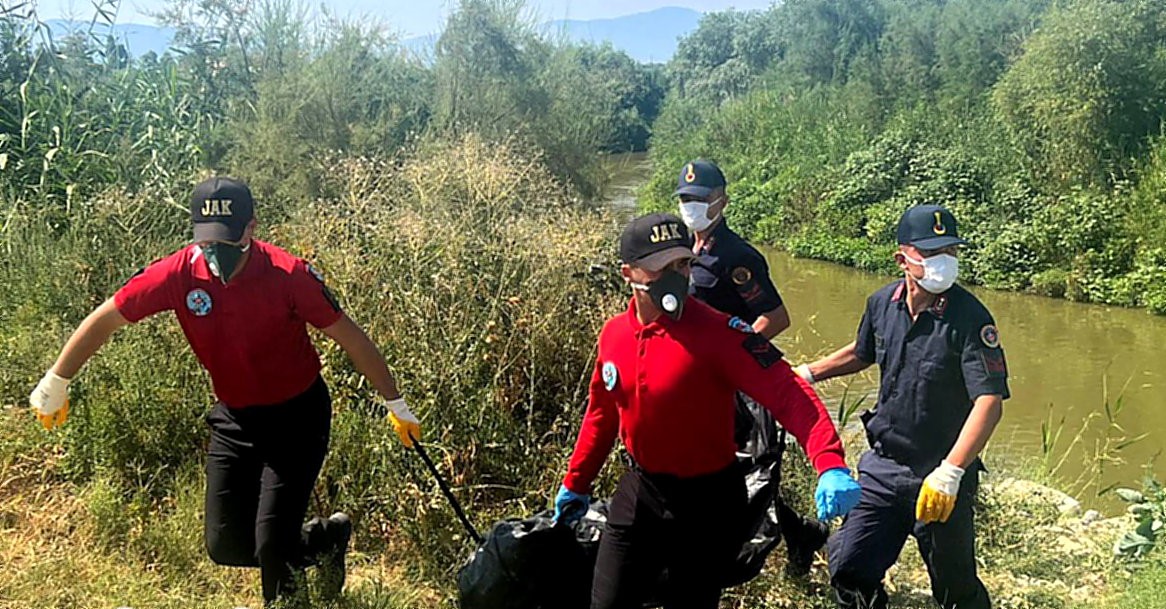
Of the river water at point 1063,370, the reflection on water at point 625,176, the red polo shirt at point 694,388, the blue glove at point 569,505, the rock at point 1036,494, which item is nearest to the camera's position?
the red polo shirt at point 694,388

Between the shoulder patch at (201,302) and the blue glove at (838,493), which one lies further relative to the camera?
the shoulder patch at (201,302)

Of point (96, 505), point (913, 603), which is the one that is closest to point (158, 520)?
point (96, 505)

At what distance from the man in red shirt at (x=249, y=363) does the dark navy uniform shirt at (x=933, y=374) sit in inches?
71.3

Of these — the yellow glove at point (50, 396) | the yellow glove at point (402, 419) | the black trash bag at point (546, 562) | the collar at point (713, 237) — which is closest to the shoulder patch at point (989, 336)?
the black trash bag at point (546, 562)

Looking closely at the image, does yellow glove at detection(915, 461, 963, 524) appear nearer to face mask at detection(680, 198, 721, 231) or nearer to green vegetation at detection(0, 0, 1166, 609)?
green vegetation at detection(0, 0, 1166, 609)

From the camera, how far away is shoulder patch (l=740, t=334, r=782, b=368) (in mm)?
2639

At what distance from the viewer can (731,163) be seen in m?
31.2

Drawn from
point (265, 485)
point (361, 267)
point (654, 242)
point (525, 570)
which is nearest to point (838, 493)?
point (654, 242)

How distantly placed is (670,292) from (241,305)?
1.51 metres

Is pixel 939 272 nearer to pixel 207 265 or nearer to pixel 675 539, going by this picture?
pixel 675 539

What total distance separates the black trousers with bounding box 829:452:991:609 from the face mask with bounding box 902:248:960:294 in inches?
26.7

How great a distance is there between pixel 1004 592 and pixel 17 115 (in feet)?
27.1

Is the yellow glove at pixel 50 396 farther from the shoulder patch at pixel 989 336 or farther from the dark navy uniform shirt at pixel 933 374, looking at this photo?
the shoulder patch at pixel 989 336

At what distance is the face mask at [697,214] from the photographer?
13.2 feet
